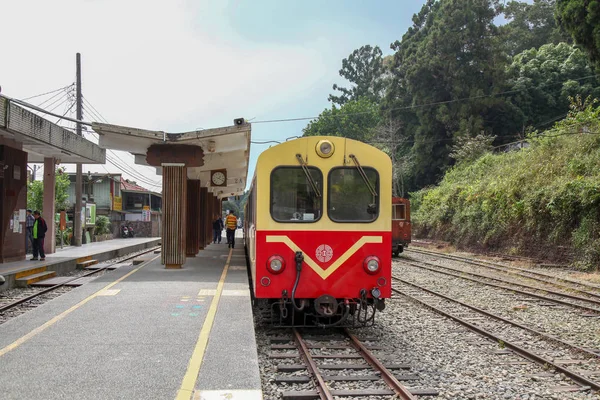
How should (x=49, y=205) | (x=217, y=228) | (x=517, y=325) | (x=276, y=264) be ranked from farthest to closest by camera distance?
(x=217, y=228) < (x=49, y=205) < (x=517, y=325) < (x=276, y=264)

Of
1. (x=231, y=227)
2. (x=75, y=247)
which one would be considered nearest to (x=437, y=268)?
(x=231, y=227)

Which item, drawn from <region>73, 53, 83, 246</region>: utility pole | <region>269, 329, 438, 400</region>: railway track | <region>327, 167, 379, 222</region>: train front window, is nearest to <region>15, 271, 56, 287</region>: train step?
<region>269, 329, 438, 400</region>: railway track

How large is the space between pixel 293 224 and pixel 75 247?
63.0 ft

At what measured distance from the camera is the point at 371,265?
735cm

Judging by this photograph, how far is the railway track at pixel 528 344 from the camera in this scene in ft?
19.5

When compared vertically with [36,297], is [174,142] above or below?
above

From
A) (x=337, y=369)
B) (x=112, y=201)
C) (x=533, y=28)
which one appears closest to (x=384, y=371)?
(x=337, y=369)

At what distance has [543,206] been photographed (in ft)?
63.7

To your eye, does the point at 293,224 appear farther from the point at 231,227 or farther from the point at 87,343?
the point at 231,227

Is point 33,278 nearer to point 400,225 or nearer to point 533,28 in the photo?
point 400,225

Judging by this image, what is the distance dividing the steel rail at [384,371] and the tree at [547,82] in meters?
35.2

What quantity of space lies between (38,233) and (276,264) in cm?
1080

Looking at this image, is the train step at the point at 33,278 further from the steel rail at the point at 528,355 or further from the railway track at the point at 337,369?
the steel rail at the point at 528,355

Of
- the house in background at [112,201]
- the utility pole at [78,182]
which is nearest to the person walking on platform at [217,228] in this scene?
the utility pole at [78,182]
